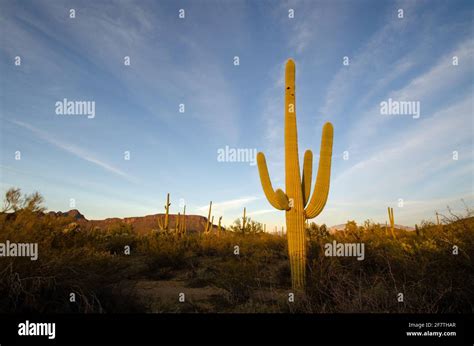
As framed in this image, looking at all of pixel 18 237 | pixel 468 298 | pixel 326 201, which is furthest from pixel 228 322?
pixel 326 201

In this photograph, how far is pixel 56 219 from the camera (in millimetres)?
6914

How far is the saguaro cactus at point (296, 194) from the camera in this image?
643 centimetres

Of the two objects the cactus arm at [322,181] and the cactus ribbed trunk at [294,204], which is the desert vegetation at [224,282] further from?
the cactus arm at [322,181]

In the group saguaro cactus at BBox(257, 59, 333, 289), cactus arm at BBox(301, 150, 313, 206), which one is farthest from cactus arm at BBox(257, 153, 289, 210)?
cactus arm at BBox(301, 150, 313, 206)

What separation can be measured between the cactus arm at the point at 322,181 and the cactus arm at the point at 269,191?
2.12ft

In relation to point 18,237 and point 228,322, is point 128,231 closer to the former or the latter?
point 18,237

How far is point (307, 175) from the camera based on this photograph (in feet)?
25.0

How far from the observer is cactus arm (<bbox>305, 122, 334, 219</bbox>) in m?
6.74

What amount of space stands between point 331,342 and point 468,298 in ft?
8.31

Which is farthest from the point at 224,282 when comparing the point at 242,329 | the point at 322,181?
the point at 242,329

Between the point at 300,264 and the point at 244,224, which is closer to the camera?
the point at 300,264

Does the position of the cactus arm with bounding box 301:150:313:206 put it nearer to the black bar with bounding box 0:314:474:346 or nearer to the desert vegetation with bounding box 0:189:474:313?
the desert vegetation with bounding box 0:189:474:313

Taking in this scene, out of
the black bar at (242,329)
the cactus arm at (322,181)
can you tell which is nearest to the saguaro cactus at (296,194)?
the cactus arm at (322,181)

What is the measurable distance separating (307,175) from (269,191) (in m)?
1.21
